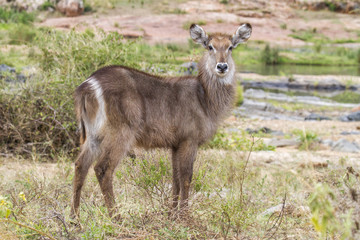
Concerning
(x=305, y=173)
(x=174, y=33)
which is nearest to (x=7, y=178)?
(x=305, y=173)

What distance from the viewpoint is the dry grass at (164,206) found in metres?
3.66

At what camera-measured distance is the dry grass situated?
366cm

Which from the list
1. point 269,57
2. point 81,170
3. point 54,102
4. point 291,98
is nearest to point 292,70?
point 269,57

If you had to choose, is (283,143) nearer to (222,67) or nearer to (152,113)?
(222,67)

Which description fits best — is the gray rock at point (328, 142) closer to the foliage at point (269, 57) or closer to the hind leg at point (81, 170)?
the hind leg at point (81, 170)

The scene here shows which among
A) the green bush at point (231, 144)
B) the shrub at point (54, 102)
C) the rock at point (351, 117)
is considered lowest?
the rock at point (351, 117)

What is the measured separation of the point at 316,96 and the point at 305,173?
1345 centimetres

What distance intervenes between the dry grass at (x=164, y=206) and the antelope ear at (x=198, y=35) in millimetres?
1380

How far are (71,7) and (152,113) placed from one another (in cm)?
4604

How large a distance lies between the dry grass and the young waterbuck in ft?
0.75

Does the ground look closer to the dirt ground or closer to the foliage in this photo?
the foliage

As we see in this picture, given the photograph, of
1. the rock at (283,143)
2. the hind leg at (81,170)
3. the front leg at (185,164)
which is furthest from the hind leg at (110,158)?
the rock at (283,143)

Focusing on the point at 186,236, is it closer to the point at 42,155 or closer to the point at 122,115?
the point at 122,115

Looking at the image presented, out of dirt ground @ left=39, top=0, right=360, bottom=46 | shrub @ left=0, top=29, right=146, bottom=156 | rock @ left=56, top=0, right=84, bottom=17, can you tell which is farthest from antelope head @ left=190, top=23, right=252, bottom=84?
rock @ left=56, top=0, right=84, bottom=17
